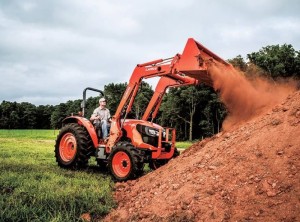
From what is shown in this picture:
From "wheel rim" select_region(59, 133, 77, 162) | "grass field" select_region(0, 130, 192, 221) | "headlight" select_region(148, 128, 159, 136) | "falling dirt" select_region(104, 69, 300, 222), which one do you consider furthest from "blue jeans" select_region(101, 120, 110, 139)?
"falling dirt" select_region(104, 69, 300, 222)

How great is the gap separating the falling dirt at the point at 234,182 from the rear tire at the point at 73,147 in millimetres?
2633

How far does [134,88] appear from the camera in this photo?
9078 mm

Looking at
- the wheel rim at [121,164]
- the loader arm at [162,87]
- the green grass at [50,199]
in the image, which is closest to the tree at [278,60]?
the loader arm at [162,87]

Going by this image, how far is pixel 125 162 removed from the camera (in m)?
8.06

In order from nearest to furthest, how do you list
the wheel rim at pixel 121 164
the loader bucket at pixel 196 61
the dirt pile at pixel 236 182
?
the dirt pile at pixel 236 182, the loader bucket at pixel 196 61, the wheel rim at pixel 121 164

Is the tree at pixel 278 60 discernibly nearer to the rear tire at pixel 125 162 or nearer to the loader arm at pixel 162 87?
the loader arm at pixel 162 87

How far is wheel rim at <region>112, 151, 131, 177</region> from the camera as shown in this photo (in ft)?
26.1

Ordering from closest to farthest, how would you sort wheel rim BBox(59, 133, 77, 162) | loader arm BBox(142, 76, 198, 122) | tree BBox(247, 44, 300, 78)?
loader arm BBox(142, 76, 198, 122) → wheel rim BBox(59, 133, 77, 162) → tree BBox(247, 44, 300, 78)

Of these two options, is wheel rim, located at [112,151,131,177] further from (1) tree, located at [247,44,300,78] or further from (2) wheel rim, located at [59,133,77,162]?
(1) tree, located at [247,44,300,78]

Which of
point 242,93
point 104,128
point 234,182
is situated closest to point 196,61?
point 242,93

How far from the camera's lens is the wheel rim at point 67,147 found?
9.94m

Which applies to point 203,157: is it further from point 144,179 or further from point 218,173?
point 144,179

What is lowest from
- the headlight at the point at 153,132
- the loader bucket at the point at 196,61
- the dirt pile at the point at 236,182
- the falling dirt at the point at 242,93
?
the dirt pile at the point at 236,182

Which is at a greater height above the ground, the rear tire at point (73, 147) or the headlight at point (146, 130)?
the headlight at point (146, 130)
